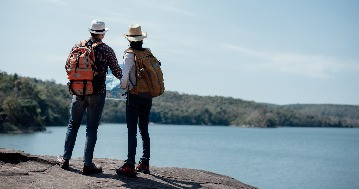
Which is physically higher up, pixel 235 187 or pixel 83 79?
pixel 83 79

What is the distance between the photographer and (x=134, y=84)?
22.6ft

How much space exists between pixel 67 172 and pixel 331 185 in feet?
104

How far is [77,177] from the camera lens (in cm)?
674

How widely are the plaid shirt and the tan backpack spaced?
0.88 ft

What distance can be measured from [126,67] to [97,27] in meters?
0.73

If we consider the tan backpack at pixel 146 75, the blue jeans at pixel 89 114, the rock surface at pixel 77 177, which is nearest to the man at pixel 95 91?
the blue jeans at pixel 89 114

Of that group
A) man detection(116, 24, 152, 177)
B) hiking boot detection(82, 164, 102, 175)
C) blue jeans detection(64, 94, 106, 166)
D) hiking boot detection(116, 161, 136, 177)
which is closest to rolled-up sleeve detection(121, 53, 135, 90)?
man detection(116, 24, 152, 177)

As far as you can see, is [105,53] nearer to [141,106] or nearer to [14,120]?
[141,106]

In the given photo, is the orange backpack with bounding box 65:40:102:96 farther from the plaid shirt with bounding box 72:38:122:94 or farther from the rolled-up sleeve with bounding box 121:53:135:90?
the rolled-up sleeve with bounding box 121:53:135:90

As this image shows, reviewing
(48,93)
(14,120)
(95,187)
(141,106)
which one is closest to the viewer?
(95,187)

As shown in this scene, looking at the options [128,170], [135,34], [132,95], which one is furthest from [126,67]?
[128,170]

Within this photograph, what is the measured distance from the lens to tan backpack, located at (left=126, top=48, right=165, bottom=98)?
22.8 ft

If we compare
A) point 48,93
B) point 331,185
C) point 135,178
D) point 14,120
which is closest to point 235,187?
point 135,178

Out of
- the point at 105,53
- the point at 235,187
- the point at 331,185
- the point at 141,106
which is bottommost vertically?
the point at 331,185
